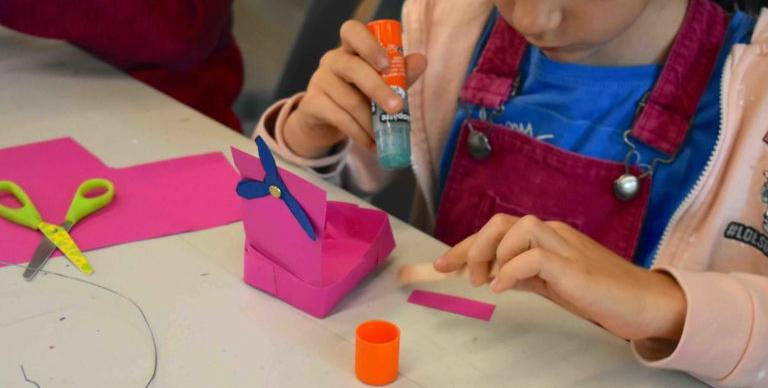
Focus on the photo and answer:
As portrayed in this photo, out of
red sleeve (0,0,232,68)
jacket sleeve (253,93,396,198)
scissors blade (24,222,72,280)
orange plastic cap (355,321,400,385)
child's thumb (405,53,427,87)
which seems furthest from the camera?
red sleeve (0,0,232,68)

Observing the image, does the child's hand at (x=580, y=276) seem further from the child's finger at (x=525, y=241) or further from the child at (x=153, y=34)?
the child at (x=153, y=34)

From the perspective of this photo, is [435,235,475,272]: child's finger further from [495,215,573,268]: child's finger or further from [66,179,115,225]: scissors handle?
[66,179,115,225]: scissors handle

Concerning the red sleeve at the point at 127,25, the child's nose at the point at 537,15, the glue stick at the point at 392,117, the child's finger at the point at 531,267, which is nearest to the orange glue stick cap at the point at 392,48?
the glue stick at the point at 392,117

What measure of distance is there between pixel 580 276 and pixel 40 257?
1.33 feet

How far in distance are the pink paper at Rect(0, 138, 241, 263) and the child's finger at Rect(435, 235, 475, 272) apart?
0.67ft

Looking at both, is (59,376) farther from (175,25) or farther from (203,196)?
(175,25)

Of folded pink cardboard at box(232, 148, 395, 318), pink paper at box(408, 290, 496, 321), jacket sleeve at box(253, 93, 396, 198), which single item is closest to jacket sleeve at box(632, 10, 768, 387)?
pink paper at box(408, 290, 496, 321)

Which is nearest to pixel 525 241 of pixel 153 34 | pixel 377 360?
pixel 377 360

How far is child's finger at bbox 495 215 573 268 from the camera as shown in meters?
0.56

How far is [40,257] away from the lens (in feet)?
2.08

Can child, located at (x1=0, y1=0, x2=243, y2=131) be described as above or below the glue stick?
below

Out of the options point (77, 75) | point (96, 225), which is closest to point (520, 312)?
point (96, 225)

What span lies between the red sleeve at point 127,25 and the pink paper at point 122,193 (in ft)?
0.93

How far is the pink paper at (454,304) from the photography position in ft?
1.98
